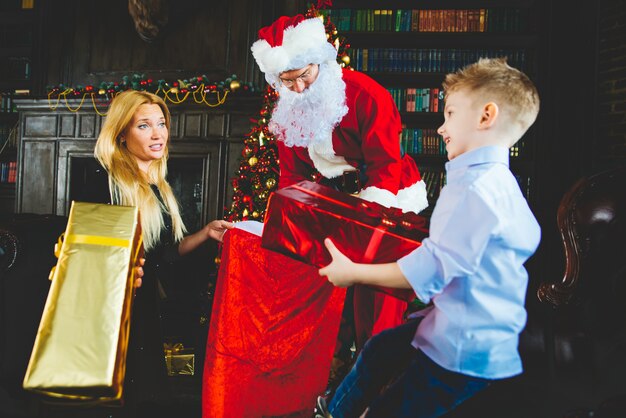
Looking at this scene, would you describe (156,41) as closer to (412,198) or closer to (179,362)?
(179,362)

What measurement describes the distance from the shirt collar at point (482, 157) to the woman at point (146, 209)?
0.95m

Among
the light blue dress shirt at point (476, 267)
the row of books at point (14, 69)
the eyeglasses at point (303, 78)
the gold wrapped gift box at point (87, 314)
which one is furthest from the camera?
the row of books at point (14, 69)

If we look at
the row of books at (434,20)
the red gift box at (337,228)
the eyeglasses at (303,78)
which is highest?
the row of books at (434,20)

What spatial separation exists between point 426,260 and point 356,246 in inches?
8.1

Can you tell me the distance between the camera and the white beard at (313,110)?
2129 mm

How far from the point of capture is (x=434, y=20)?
12.8 ft

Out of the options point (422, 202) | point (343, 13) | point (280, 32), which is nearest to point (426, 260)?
point (422, 202)

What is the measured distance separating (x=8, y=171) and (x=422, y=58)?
4269 millimetres

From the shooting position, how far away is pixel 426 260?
3.04ft

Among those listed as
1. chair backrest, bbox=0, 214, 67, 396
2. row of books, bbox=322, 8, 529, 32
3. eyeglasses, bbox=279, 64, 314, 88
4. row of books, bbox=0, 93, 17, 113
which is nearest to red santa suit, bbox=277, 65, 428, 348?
eyeglasses, bbox=279, 64, 314, 88

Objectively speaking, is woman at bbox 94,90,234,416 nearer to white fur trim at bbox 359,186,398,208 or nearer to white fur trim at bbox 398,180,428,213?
white fur trim at bbox 359,186,398,208

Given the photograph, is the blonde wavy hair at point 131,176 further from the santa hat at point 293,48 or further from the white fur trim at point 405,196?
the white fur trim at point 405,196

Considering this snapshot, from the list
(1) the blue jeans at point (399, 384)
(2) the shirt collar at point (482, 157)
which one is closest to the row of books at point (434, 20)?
(2) the shirt collar at point (482, 157)

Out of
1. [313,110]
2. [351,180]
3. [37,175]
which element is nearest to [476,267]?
[351,180]
